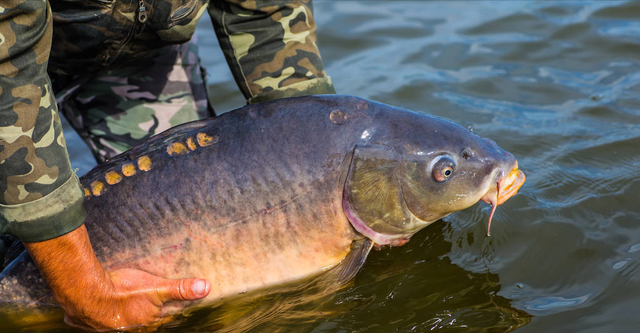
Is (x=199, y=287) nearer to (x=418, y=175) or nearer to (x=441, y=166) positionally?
(x=418, y=175)

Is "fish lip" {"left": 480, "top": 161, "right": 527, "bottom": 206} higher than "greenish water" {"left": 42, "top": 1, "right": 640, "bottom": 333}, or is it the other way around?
"fish lip" {"left": 480, "top": 161, "right": 527, "bottom": 206}

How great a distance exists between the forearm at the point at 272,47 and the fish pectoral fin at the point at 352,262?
88cm

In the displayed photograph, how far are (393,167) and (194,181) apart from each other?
910 mm

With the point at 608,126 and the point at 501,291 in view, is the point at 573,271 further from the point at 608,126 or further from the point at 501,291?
the point at 608,126

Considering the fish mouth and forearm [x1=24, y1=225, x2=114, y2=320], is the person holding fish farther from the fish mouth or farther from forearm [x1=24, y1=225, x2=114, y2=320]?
the fish mouth

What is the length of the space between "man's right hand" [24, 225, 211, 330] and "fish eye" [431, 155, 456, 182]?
3.78 ft

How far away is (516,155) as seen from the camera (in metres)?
4.71

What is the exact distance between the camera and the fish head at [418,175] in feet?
10.6

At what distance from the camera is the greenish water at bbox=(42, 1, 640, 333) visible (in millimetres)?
3361

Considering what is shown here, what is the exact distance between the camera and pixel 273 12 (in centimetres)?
374

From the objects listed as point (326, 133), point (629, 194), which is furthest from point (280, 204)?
point (629, 194)

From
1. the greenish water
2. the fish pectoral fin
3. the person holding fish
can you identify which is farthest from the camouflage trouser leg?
the fish pectoral fin

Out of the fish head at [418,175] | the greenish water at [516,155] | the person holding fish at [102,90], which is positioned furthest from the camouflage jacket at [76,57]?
the greenish water at [516,155]

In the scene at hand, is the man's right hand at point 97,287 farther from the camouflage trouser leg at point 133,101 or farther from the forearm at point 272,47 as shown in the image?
the camouflage trouser leg at point 133,101
